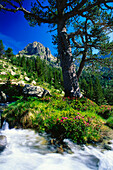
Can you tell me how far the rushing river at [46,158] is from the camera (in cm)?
194

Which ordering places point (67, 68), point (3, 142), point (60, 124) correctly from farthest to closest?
point (67, 68), point (60, 124), point (3, 142)

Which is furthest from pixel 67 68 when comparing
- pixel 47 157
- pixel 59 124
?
pixel 47 157

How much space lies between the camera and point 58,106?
586 centimetres

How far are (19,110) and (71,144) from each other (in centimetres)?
295

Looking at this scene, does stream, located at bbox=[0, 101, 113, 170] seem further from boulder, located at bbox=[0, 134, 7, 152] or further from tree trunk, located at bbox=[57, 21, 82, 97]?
tree trunk, located at bbox=[57, 21, 82, 97]

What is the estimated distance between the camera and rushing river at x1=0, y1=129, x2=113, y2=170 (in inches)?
76.4

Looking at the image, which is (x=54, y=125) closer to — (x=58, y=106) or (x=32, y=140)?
(x=32, y=140)

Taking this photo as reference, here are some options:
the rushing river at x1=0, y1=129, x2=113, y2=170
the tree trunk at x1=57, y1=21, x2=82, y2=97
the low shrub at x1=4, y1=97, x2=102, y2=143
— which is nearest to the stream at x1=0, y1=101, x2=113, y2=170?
the rushing river at x1=0, y1=129, x2=113, y2=170

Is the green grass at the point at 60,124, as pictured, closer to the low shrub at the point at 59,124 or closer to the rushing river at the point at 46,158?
the low shrub at the point at 59,124

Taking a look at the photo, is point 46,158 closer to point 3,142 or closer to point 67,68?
point 3,142

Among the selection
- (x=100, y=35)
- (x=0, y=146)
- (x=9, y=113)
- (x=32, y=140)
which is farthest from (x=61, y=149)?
(x=100, y=35)

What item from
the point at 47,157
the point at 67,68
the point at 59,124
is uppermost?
the point at 67,68

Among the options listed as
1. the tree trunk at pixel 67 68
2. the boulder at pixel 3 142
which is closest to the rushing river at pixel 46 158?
the boulder at pixel 3 142

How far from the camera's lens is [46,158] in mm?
2189
